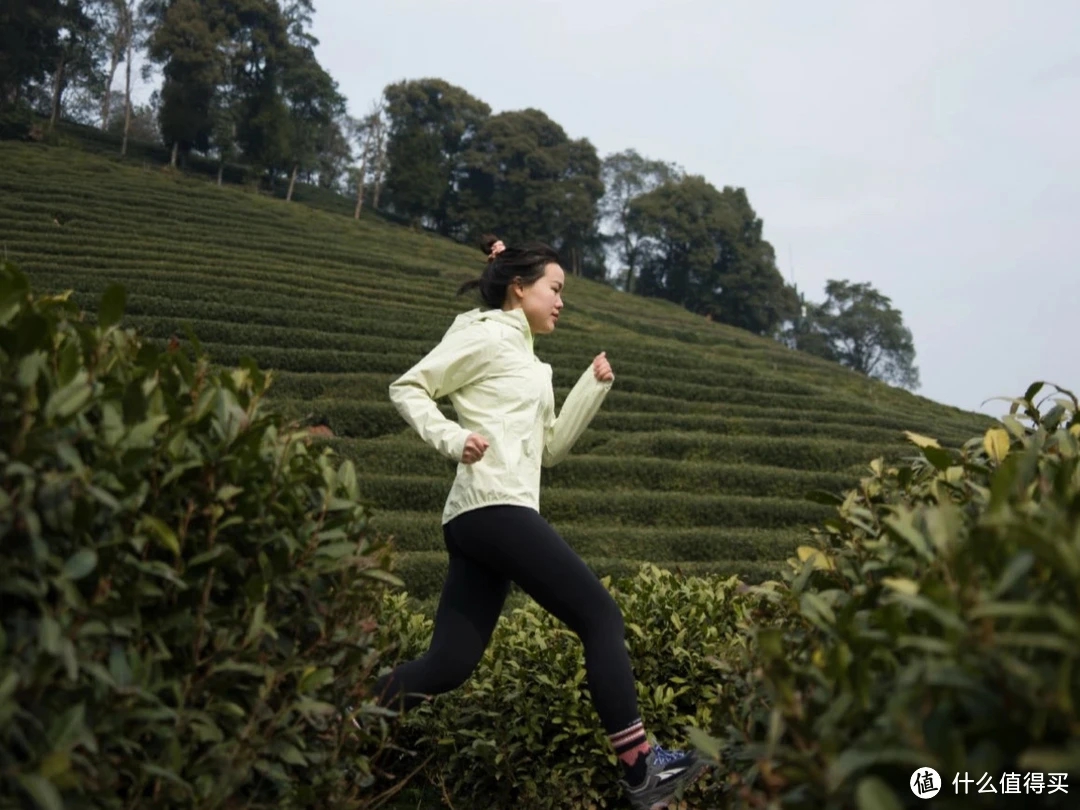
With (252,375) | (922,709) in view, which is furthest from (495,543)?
(922,709)

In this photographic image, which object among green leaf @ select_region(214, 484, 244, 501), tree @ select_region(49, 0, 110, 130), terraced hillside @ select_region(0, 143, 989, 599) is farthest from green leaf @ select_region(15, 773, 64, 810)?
tree @ select_region(49, 0, 110, 130)

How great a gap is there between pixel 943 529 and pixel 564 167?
148 ft

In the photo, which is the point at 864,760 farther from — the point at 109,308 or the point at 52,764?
the point at 109,308

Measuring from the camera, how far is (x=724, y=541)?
969 cm

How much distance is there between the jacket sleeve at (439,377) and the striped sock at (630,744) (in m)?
0.85

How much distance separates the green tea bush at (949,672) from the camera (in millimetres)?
960

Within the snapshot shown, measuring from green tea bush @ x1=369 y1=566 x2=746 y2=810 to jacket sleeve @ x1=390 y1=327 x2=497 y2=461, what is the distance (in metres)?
0.80

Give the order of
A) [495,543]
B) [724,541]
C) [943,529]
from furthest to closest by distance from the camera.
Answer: [724,541] → [495,543] → [943,529]

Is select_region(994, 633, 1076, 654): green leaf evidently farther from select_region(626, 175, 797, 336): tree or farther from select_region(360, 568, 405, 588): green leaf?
select_region(626, 175, 797, 336): tree

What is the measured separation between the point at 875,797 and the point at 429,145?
148 ft

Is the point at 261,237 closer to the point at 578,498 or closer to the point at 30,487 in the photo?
the point at 578,498

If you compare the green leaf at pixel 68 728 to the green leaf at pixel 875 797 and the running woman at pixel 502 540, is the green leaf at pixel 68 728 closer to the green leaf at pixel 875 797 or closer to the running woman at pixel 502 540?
the green leaf at pixel 875 797

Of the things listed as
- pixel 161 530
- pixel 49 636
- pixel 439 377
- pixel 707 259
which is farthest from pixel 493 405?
pixel 707 259

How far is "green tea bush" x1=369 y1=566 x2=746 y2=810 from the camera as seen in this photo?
9.86 feet
